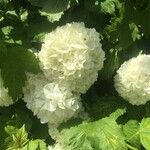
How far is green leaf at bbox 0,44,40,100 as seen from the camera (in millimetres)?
2299

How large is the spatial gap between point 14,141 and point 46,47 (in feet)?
1.45

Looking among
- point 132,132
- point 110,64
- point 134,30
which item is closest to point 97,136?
point 132,132

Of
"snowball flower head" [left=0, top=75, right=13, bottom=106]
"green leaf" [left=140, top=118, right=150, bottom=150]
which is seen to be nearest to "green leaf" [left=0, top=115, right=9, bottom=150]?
"snowball flower head" [left=0, top=75, right=13, bottom=106]

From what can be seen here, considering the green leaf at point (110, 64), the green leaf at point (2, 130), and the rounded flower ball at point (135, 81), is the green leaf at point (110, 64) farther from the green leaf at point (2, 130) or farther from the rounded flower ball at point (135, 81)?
the green leaf at point (2, 130)

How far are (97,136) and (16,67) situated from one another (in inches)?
18.6

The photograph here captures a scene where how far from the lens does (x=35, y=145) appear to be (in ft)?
7.57

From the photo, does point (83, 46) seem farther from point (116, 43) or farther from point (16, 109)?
point (16, 109)

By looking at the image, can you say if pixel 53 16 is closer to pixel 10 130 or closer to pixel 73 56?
pixel 73 56

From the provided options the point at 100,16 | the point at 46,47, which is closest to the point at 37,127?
the point at 46,47

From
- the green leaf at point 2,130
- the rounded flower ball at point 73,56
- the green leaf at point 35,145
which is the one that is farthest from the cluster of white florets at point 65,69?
the green leaf at point 2,130

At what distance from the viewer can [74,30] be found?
2.27m

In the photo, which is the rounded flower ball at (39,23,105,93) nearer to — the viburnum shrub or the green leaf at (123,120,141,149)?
the viburnum shrub

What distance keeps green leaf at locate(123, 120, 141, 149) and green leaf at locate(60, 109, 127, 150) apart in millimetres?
50

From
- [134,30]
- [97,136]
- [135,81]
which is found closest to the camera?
[97,136]
